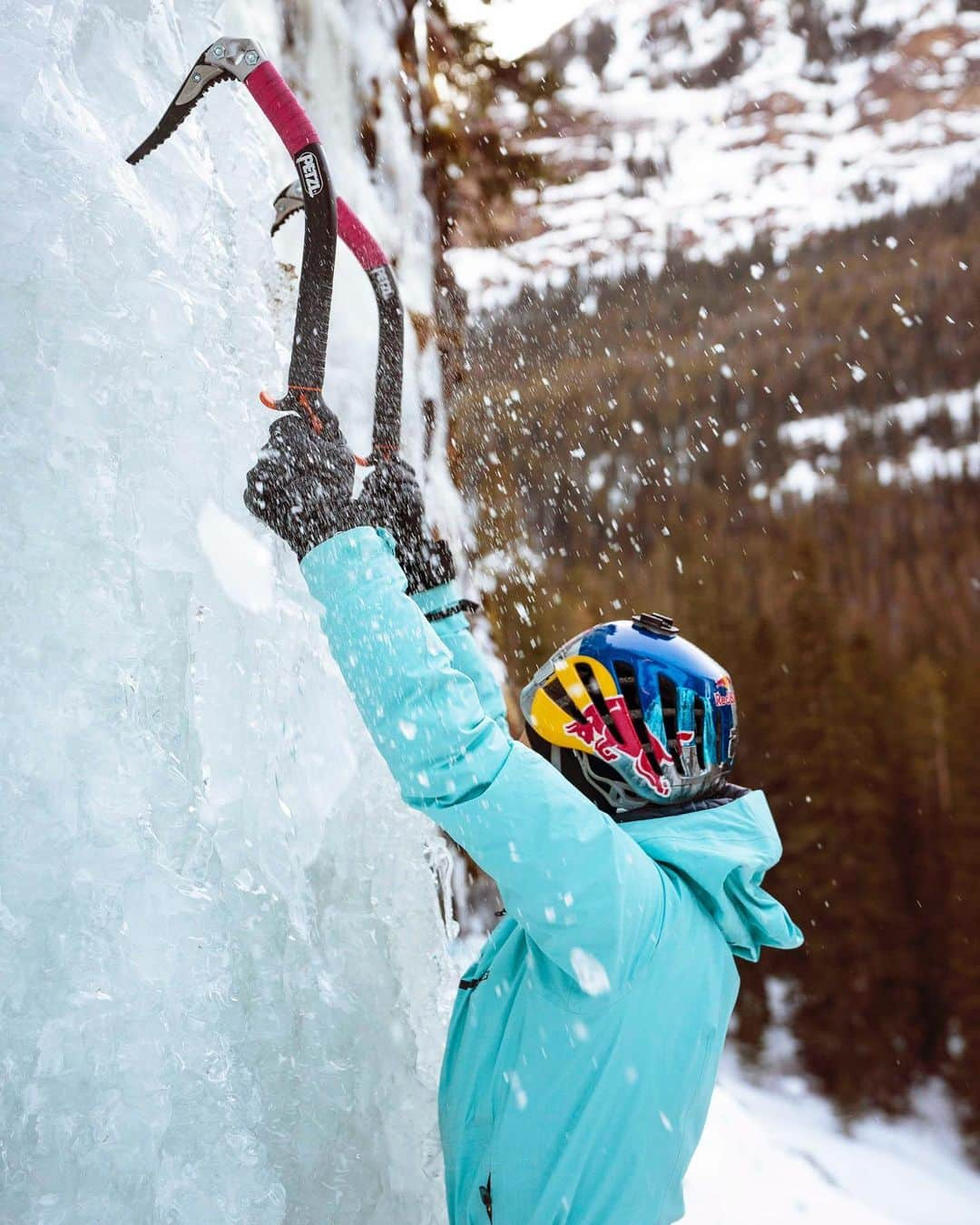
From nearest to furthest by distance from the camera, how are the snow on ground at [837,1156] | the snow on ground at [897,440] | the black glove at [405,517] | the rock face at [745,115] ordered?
the black glove at [405,517], the snow on ground at [837,1156], the snow on ground at [897,440], the rock face at [745,115]

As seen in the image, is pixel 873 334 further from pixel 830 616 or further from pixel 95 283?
pixel 95 283

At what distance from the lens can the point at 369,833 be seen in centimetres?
198

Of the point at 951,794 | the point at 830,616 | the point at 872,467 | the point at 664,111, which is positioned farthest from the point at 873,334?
the point at 664,111

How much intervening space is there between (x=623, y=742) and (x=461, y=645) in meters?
0.40

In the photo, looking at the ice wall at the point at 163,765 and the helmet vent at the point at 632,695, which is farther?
the helmet vent at the point at 632,695

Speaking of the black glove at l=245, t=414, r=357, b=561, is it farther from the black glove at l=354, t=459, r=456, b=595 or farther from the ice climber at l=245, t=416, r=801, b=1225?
the black glove at l=354, t=459, r=456, b=595

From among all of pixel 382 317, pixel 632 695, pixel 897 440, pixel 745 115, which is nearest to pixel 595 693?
pixel 632 695

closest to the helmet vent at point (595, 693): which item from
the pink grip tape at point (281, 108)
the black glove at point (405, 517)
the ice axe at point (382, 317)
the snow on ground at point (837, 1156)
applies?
the black glove at point (405, 517)

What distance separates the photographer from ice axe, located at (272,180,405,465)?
1.62m

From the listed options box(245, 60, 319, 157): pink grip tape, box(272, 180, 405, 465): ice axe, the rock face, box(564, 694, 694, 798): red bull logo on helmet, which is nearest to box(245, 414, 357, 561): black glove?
box(272, 180, 405, 465): ice axe

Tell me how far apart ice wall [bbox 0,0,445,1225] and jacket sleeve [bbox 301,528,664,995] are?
0.49 m

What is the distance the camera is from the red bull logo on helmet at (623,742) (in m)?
1.55

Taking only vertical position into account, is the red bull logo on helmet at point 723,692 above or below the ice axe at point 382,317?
below

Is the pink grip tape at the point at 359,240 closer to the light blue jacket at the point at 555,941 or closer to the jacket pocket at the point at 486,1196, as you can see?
the light blue jacket at the point at 555,941
